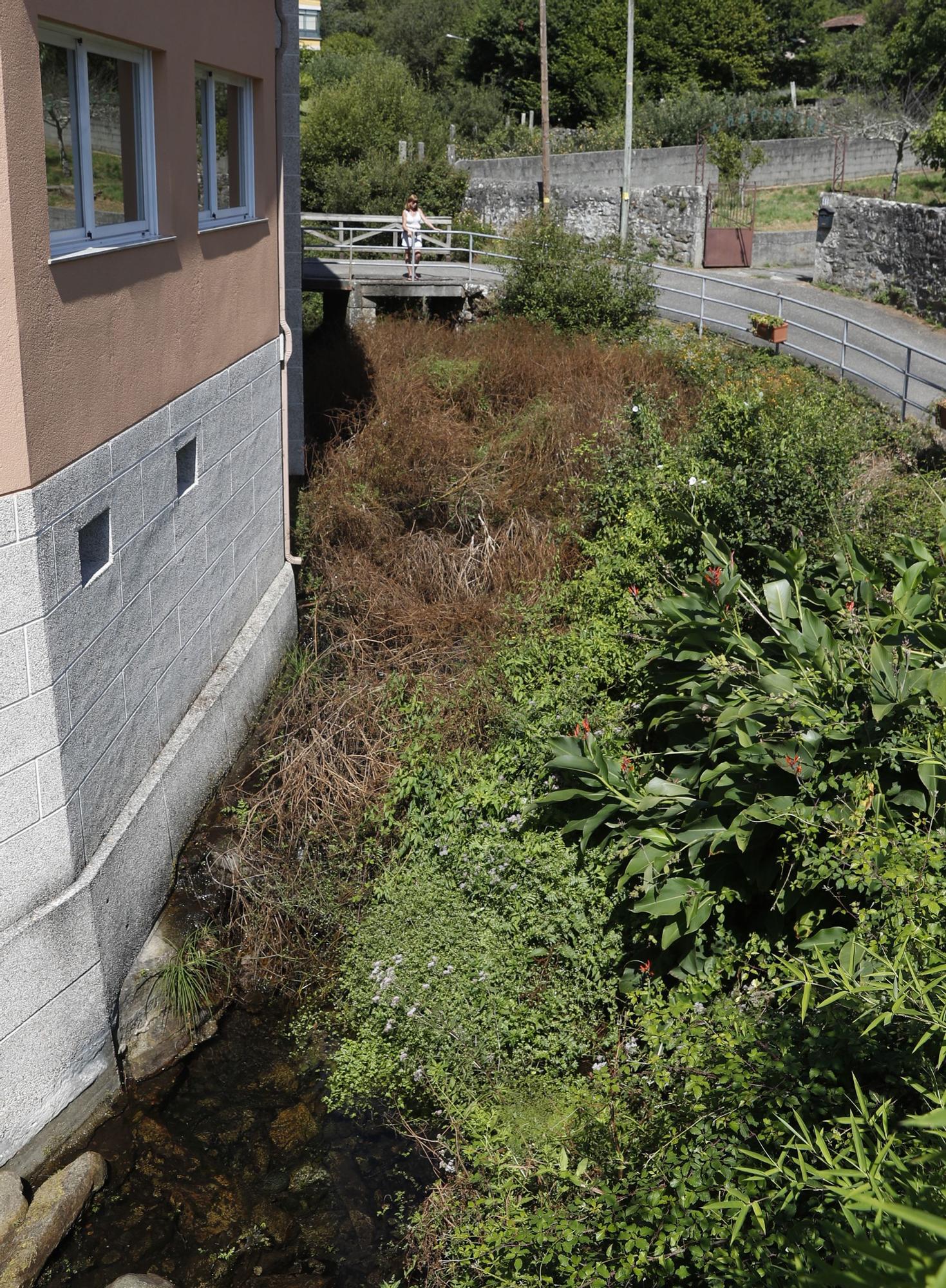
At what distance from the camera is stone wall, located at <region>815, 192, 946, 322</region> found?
1900 cm

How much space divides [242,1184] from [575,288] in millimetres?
14472

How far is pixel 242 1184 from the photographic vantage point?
6359 millimetres

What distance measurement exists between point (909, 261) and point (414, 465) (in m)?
11.3

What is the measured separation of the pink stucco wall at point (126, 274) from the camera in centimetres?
504

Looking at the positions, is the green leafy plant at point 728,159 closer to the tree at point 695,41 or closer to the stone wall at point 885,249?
the stone wall at point 885,249

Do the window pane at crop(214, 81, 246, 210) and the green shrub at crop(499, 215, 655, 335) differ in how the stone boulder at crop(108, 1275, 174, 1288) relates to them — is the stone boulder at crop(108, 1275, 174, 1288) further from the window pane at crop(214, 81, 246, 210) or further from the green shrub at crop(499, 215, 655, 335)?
the green shrub at crop(499, 215, 655, 335)

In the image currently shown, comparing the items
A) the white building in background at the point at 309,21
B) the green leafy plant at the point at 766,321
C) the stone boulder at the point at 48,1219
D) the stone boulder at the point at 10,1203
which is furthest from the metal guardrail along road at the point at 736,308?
the stone boulder at the point at 10,1203

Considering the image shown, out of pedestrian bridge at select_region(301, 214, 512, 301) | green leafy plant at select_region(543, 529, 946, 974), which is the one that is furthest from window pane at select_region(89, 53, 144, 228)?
pedestrian bridge at select_region(301, 214, 512, 301)

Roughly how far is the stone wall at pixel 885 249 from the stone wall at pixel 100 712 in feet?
46.6

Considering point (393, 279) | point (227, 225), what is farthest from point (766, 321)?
point (227, 225)

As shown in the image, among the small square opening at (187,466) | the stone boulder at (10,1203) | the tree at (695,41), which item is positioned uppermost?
the tree at (695,41)

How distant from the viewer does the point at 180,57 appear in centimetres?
738

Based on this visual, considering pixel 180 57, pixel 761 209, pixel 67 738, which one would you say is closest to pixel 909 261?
pixel 761 209

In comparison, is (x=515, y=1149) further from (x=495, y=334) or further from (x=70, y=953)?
(x=495, y=334)
